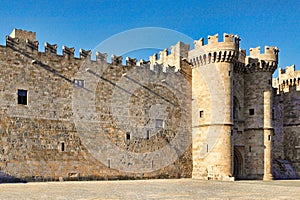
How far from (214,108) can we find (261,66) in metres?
4.50

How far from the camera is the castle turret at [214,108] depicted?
75.3 feet

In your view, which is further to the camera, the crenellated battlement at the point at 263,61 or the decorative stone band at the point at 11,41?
the crenellated battlement at the point at 263,61

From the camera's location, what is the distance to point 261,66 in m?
25.4

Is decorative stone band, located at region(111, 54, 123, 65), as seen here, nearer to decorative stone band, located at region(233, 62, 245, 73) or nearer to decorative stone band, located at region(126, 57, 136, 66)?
decorative stone band, located at region(126, 57, 136, 66)

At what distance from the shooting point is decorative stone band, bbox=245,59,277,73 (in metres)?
25.4

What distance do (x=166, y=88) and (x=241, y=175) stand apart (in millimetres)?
6956

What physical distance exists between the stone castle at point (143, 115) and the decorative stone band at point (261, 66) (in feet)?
0.20

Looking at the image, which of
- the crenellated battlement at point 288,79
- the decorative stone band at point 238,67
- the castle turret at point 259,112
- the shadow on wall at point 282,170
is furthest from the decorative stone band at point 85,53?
the crenellated battlement at point 288,79

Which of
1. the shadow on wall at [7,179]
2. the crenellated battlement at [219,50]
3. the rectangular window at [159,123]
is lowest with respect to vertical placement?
the shadow on wall at [7,179]

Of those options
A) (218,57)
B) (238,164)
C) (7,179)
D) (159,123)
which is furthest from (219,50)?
(7,179)

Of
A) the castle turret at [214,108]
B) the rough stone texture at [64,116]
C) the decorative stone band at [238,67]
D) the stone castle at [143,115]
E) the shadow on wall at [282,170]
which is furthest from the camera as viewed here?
the shadow on wall at [282,170]

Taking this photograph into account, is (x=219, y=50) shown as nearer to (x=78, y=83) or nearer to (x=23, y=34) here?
(x=78, y=83)

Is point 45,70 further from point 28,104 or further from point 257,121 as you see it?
point 257,121

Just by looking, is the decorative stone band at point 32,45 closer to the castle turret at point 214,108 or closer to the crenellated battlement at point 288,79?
the castle turret at point 214,108
